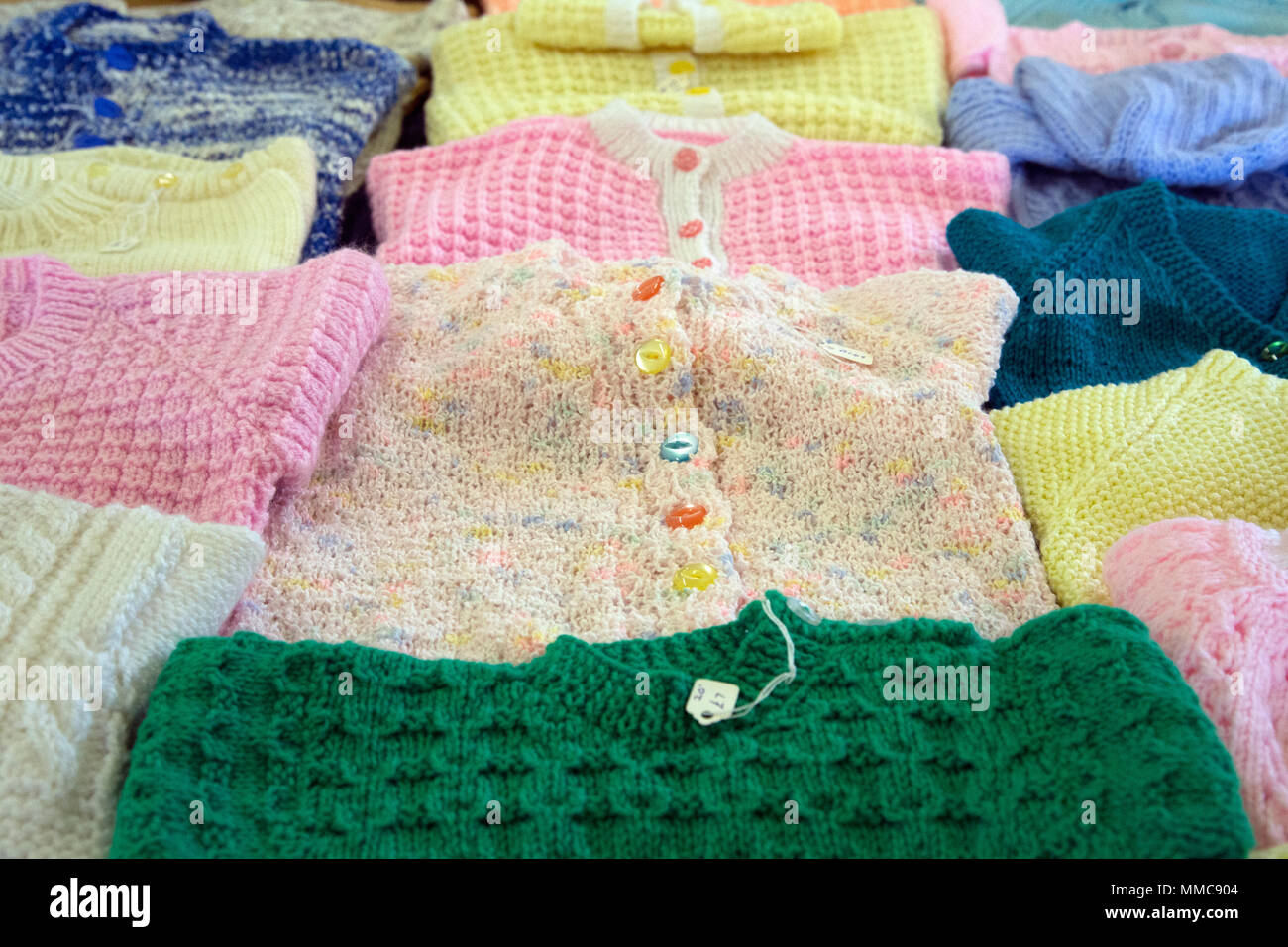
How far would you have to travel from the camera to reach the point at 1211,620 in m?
1.00

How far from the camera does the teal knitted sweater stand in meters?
0.91

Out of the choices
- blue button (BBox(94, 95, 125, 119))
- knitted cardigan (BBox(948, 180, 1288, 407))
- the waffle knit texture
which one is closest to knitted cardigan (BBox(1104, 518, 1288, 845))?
knitted cardigan (BBox(948, 180, 1288, 407))

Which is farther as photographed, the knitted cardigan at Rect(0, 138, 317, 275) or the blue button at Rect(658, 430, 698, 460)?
the knitted cardigan at Rect(0, 138, 317, 275)

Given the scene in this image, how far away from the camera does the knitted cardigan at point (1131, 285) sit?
154 centimetres

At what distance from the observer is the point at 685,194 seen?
189cm

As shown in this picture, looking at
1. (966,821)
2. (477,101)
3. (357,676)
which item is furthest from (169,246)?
(966,821)

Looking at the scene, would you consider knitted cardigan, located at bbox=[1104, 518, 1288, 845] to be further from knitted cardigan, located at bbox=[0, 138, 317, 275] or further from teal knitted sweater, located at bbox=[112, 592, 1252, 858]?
knitted cardigan, located at bbox=[0, 138, 317, 275]

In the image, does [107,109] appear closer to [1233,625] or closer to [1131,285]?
[1131,285]

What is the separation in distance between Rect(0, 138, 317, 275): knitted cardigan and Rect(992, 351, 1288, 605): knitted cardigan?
124cm

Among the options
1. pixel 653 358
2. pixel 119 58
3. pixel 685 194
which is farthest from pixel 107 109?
pixel 653 358

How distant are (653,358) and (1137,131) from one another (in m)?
1.17

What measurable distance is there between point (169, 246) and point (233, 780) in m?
1.12

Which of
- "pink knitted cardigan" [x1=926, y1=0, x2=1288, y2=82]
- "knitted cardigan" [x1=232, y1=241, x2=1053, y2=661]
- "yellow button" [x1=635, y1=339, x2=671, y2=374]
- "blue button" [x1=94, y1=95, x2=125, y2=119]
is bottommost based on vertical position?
"knitted cardigan" [x1=232, y1=241, x2=1053, y2=661]

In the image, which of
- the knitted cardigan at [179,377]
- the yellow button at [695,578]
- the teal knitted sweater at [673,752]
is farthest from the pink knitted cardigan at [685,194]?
the teal knitted sweater at [673,752]
